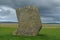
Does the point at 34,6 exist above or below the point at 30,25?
above

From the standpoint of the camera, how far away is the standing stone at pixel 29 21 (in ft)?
32.4

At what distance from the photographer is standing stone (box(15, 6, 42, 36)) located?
32.4 feet

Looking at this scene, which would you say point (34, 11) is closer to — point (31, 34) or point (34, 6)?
point (34, 6)

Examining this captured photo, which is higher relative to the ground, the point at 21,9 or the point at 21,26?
the point at 21,9

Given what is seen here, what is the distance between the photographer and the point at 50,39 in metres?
8.49

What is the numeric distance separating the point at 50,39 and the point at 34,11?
6.19 feet

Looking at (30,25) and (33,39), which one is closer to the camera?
(33,39)

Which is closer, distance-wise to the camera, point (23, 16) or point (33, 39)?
point (33, 39)

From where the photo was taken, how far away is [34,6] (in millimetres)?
10078

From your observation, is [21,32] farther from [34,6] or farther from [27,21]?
[34,6]

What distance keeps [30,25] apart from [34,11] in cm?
64

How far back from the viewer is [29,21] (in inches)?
392

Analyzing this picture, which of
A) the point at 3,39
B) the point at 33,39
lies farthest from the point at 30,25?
the point at 3,39

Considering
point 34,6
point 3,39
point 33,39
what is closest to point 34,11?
point 34,6
